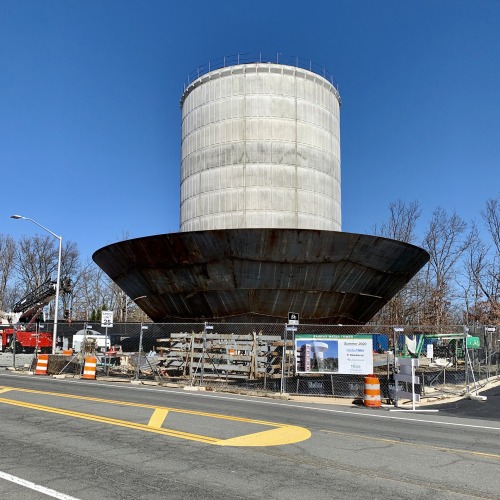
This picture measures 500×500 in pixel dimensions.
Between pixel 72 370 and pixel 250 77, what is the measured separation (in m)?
26.1

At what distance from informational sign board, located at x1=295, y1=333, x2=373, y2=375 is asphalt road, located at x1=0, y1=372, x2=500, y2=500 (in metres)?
3.10

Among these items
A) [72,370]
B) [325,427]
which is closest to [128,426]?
[325,427]

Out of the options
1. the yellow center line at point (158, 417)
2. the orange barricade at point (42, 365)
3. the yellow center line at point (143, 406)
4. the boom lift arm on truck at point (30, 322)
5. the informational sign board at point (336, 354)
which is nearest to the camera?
the yellow center line at point (158, 417)

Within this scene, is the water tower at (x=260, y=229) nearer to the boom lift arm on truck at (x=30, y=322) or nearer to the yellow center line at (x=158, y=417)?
the boom lift arm on truck at (x=30, y=322)

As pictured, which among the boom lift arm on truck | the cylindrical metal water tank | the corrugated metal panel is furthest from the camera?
the boom lift arm on truck

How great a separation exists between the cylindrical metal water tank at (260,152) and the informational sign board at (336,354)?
21349mm

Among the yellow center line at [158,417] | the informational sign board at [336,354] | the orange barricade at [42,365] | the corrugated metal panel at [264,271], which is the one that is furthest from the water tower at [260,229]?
the yellow center line at [158,417]

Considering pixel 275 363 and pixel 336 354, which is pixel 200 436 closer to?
pixel 336 354

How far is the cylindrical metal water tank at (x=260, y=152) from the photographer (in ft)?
124

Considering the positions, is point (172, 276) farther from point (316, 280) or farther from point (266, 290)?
point (316, 280)

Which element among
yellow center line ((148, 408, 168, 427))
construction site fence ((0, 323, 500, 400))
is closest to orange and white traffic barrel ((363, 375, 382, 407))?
construction site fence ((0, 323, 500, 400))

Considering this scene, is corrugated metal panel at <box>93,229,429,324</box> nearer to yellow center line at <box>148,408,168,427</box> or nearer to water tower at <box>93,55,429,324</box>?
water tower at <box>93,55,429,324</box>

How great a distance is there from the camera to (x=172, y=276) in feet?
95.6

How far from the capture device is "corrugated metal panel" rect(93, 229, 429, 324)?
2697 cm
